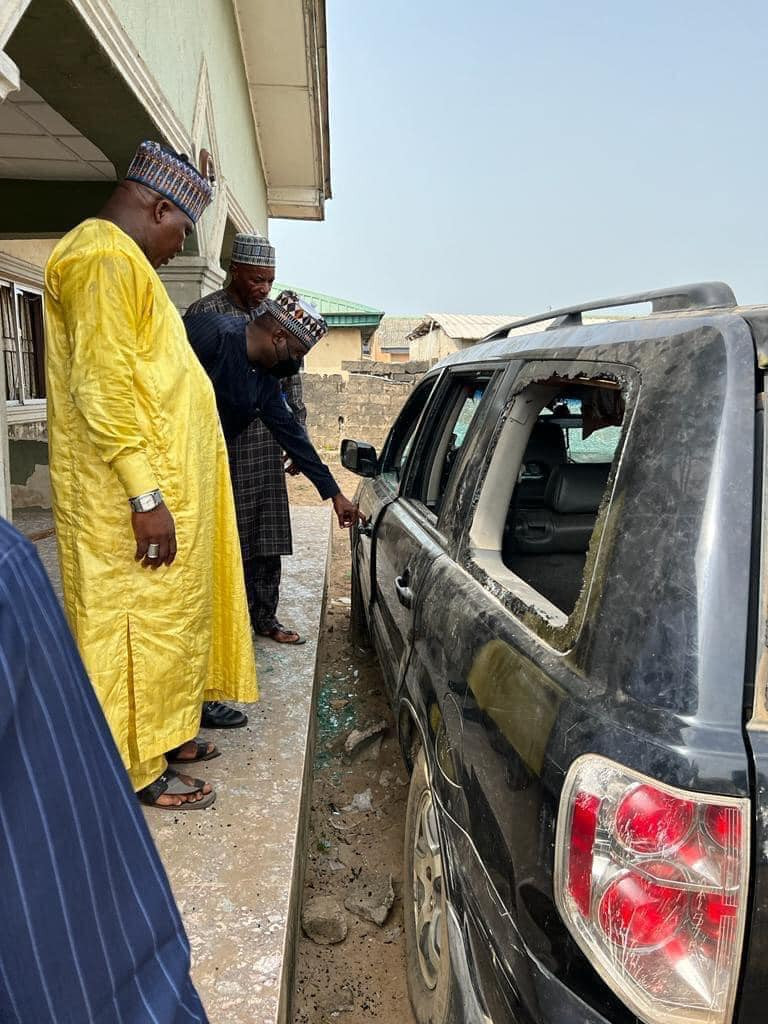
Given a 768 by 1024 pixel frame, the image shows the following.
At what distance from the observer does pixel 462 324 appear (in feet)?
76.2

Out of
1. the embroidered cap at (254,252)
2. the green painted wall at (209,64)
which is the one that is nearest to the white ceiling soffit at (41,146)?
the green painted wall at (209,64)

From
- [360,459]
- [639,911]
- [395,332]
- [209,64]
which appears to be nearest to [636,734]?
[639,911]

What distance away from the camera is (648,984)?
0.97 metres

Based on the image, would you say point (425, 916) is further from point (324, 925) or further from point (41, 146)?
point (41, 146)

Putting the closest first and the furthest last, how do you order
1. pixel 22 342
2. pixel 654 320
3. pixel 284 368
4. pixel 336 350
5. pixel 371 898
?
pixel 654 320 → pixel 371 898 → pixel 284 368 → pixel 22 342 → pixel 336 350

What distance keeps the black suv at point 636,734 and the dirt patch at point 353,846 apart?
0.61 metres

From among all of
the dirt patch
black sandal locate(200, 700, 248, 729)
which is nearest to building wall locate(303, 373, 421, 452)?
the dirt patch

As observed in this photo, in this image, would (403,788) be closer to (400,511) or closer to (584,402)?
(400,511)

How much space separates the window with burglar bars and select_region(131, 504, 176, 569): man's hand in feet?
14.9

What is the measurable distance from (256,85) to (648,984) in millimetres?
6989

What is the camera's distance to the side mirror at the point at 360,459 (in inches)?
150

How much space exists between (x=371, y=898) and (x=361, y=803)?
565 millimetres

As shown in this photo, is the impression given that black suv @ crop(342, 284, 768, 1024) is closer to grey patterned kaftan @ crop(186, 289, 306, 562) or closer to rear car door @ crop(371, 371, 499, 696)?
rear car door @ crop(371, 371, 499, 696)

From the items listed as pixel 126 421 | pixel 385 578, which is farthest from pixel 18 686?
pixel 385 578
